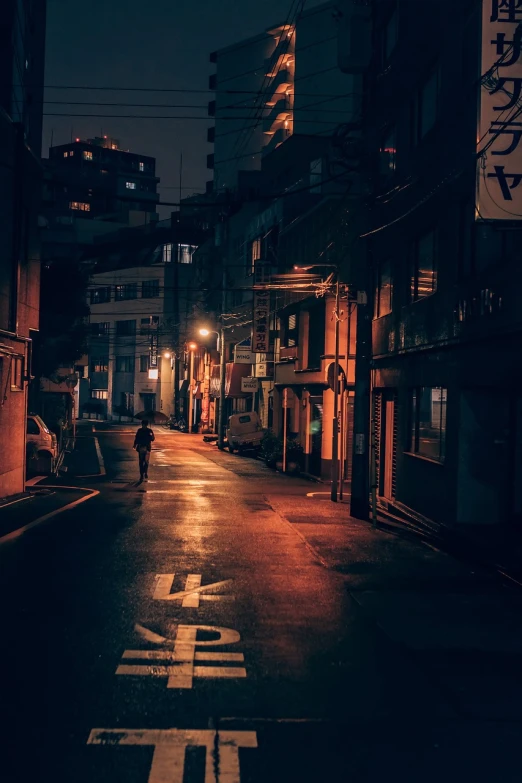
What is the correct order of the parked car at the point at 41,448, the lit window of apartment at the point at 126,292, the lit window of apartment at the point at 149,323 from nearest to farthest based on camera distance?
the parked car at the point at 41,448 → the lit window of apartment at the point at 149,323 → the lit window of apartment at the point at 126,292

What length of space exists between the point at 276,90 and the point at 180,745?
66449 mm

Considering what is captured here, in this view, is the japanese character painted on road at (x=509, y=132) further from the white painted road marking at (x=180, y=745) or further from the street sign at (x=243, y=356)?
the street sign at (x=243, y=356)

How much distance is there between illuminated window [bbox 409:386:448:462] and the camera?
1750 cm

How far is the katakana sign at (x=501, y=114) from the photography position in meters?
11.6

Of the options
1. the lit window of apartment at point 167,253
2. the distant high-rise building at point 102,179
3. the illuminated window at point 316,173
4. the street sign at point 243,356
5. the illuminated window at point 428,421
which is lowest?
the illuminated window at point 428,421

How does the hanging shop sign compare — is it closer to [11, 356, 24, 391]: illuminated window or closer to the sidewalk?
the sidewalk

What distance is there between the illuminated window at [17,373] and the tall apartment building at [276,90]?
28.4 metres

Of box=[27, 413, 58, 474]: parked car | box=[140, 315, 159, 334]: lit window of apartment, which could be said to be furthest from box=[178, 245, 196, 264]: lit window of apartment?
box=[27, 413, 58, 474]: parked car

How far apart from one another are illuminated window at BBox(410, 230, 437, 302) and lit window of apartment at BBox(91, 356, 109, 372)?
7985 centimetres

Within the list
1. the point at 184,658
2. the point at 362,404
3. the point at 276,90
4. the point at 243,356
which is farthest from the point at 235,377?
the point at 184,658

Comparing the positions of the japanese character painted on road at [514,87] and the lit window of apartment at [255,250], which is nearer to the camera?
the japanese character painted on road at [514,87]

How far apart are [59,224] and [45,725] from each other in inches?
3706

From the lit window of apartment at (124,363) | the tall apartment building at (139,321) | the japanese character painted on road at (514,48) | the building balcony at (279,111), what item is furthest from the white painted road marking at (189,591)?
the lit window of apartment at (124,363)

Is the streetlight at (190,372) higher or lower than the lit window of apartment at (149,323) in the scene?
lower
